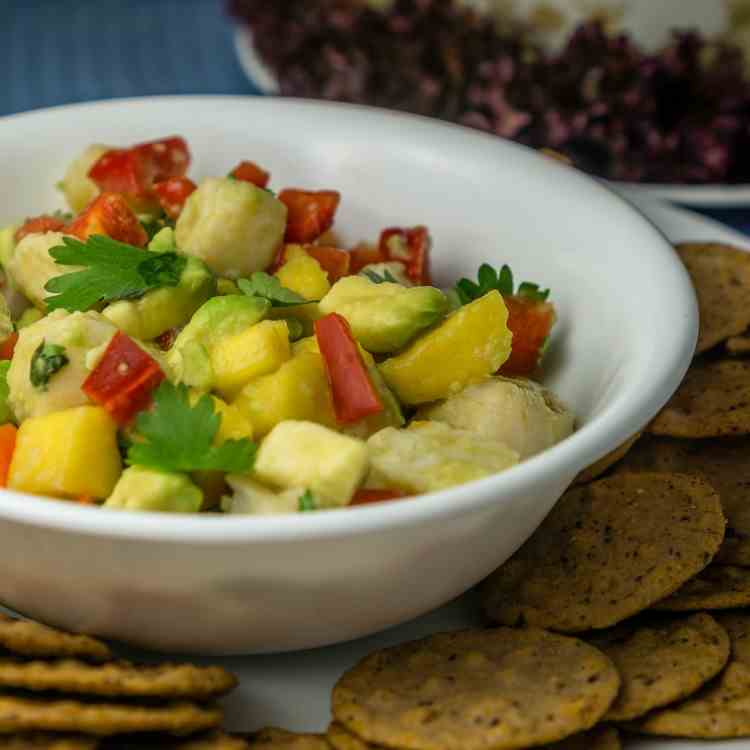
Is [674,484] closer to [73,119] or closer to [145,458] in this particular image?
[145,458]

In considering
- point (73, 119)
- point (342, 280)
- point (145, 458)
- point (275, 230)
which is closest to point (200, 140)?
point (73, 119)

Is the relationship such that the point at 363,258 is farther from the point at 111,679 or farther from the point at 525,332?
the point at 111,679

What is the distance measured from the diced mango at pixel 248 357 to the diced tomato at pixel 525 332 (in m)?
0.68

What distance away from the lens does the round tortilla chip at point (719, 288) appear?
3621 mm

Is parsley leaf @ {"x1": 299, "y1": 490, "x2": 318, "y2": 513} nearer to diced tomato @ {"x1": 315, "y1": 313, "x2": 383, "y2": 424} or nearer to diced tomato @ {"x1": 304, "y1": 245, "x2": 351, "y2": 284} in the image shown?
diced tomato @ {"x1": 315, "y1": 313, "x2": 383, "y2": 424}

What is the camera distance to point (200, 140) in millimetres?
3980

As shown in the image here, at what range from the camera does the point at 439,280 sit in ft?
12.2

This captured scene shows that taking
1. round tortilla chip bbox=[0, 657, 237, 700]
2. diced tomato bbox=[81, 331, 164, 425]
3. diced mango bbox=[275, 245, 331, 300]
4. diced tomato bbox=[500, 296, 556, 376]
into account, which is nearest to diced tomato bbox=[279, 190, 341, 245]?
diced mango bbox=[275, 245, 331, 300]

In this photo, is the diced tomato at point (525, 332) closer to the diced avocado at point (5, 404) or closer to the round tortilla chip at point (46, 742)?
the diced avocado at point (5, 404)

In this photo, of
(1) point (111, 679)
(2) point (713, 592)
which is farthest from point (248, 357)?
(2) point (713, 592)

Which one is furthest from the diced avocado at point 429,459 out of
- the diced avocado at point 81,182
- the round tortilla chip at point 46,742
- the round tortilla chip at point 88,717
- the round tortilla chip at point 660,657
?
the diced avocado at point 81,182

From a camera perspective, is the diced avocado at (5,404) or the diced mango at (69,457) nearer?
the diced mango at (69,457)

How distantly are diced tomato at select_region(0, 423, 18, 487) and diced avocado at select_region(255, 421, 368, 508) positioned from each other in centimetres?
53

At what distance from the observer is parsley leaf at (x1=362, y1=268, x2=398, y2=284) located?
3207 mm
